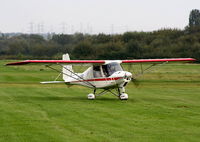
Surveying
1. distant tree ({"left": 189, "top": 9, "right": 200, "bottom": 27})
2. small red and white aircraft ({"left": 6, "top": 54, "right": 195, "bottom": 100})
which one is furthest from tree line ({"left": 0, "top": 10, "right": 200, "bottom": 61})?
small red and white aircraft ({"left": 6, "top": 54, "right": 195, "bottom": 100})

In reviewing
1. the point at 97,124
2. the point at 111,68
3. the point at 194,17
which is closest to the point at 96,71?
the point at 111,68

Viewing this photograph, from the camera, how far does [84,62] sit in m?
22.7

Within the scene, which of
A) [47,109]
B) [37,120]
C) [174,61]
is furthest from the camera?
[174,61]

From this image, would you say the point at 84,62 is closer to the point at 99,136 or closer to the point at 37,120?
the point at 37,120

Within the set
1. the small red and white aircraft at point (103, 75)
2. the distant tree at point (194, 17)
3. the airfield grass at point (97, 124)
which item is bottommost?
the airfield grass at point (97, 124)

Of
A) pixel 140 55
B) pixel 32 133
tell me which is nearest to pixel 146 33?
pixel 140 55

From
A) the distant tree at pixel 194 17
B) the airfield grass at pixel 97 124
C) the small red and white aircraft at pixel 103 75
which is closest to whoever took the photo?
the airfield grass at pixel 97 124

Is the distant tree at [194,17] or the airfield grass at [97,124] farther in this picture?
the distant tree at [194,17]

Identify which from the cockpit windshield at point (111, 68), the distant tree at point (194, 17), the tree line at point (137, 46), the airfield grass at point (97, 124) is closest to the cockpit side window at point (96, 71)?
the cockpit windshield at point (111, 68)

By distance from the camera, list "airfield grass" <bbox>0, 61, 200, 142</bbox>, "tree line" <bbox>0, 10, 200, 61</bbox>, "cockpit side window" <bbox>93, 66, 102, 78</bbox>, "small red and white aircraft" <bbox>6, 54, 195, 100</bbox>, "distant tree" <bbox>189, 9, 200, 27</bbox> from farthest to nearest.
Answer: "distant tree" <bbox>189, 9, 200, 27</bbox> → "tree line" <bbox>0, 10, 200, 61</bbox> → "cockpit side window" <bbox>93, 66, 102, 78</bbox> → "small red and white aircraft" <bbox>6, 54, 195, 100</bbox> → "airfield grass" <bbox>0, 61, 200, 142</bbox>

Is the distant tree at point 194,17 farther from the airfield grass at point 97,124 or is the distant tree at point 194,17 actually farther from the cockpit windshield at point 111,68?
the airfield grass at point 97,124

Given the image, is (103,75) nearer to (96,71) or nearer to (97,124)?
(96,71)

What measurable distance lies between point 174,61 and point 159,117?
35.0 feet

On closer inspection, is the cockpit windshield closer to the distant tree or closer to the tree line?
the tree line
